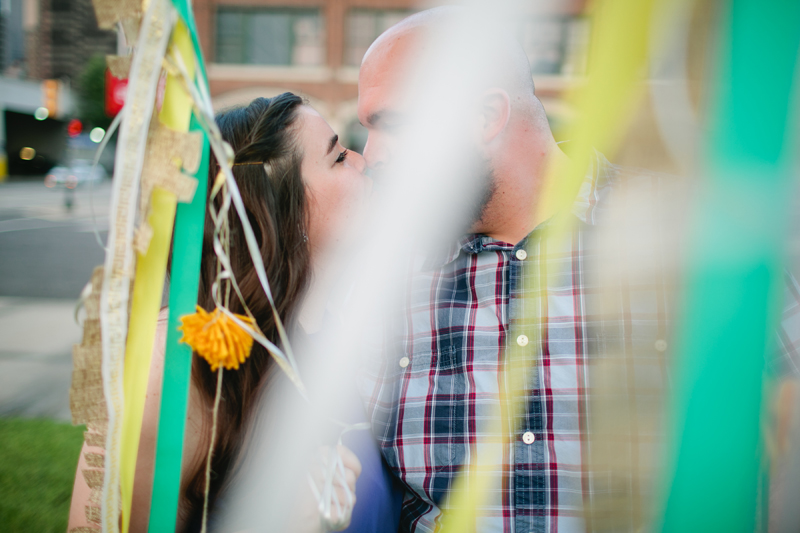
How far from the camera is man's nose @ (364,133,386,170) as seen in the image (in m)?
1.40

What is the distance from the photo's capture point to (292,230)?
4.38ft

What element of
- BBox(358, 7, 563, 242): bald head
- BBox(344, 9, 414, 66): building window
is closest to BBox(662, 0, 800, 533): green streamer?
BBox(358, 7, 563, 242): bald head

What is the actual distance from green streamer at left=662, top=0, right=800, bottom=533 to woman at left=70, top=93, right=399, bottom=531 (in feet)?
2.04

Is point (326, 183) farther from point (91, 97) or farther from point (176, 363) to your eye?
point (91, 97)

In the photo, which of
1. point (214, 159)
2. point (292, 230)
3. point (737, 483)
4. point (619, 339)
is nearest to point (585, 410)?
point (619, 339)

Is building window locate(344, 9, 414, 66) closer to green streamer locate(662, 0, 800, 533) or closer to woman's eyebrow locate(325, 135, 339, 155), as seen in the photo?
woman's eyebrow locate(325, 135, 339, 155)

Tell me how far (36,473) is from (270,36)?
Answer: 969cm

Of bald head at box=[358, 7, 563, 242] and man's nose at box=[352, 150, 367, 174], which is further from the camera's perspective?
man's nose at box=[352, 150, 367, 174]

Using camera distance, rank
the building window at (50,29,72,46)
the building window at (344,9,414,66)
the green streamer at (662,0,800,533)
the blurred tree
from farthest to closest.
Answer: the building window at (50,29,72,46)
the blurred tree
the building window at (344,9,414,66)
the green streamer at (662,0,800,533)

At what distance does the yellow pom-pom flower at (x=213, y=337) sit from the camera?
72 cm

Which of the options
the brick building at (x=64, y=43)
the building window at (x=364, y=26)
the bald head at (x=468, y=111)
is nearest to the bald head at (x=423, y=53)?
the bald head at (x=468, y=111)

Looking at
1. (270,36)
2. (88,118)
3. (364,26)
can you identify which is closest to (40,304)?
(270,36)

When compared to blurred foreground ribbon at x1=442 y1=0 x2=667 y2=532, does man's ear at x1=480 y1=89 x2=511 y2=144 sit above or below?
above

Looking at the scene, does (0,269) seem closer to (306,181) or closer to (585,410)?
(306,181)
